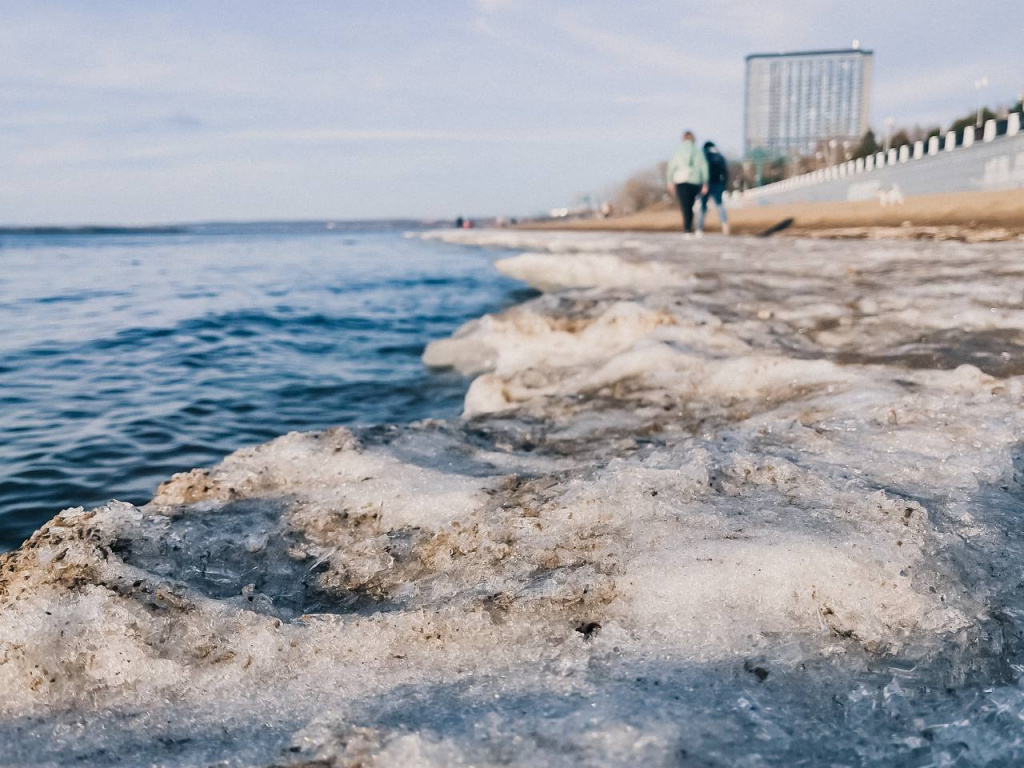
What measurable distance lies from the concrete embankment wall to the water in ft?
35.1

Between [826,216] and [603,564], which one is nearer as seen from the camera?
[603,564]

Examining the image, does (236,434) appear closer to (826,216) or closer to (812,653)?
(812,653)

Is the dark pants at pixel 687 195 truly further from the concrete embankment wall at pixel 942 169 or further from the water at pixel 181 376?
the concrete embankment wall at pixel 942 169

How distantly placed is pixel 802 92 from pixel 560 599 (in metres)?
112

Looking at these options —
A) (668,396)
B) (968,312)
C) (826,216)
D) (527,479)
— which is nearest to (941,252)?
(968,312)

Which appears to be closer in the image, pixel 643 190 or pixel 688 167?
pixel 688 167

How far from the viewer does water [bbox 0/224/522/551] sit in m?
3.68

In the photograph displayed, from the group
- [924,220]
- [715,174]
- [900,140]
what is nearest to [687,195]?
[715,174]

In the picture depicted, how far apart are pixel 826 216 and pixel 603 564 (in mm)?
18211

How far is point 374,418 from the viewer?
456 cm

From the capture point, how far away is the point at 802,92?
96.8m

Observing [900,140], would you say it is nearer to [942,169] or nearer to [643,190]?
[942,169]

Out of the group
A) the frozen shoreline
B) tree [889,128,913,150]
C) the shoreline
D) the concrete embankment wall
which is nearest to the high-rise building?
tree [889,128,913,150]

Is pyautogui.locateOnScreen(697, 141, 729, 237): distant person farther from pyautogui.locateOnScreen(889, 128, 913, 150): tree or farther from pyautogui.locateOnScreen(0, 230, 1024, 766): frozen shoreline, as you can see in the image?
pyautogui.locateOnScreen(889, 128, 913, 150): tree
